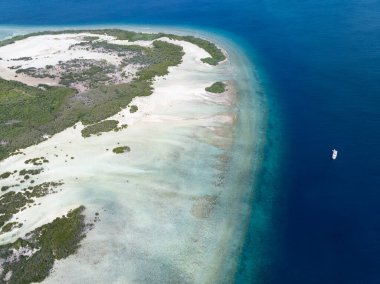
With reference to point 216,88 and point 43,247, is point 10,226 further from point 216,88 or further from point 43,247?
point 216,88

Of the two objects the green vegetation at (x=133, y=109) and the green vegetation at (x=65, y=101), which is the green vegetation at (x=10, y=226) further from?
the green vegetation at (x=133, y=109)

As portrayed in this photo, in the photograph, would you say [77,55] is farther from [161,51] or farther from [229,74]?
[229,74]

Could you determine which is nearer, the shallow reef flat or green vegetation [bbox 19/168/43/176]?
the shallow reef flat

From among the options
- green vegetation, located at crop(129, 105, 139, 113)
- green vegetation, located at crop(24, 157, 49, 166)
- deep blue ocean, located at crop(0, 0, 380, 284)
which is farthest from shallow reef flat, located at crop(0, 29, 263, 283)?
deep blue ocean, located at crop(0, 0, 380, 284)

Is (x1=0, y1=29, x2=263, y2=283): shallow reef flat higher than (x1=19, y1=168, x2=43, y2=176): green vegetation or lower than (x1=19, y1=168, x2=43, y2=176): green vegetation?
higher

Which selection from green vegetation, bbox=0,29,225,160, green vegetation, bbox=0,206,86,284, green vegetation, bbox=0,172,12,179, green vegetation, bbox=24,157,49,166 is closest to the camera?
green vegetation, bbox=0,206,86,284

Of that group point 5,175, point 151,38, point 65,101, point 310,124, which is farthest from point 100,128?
point 151,38

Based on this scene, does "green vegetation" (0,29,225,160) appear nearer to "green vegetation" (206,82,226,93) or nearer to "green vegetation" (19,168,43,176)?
"green vegetation" (19,168,43,176)
